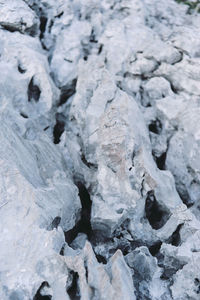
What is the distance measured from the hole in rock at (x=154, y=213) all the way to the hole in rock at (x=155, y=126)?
5.04 meters

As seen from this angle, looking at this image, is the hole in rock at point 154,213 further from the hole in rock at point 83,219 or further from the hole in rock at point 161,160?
the hole in rock at point 161,160

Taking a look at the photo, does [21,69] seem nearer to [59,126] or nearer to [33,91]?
[33,91]

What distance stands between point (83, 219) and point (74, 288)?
192 inches

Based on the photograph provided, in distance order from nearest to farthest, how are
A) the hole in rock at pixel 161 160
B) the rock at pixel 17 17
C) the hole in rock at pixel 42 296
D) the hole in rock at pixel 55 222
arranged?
the hole in rock at pixel 42 296
the hole in rock at pixel 55 222
the hole in rock at pixel 161 160
the rock at pixel 17 17

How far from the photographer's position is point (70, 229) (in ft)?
44.9

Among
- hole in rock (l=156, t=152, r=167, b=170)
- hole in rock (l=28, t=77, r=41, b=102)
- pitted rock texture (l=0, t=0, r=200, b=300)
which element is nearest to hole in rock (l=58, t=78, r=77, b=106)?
pitted rock texture (l=0, t=0, r=200, b=300)

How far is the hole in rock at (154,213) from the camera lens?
46.9 ft

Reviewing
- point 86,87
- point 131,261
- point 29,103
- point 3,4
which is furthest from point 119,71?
point 131,261

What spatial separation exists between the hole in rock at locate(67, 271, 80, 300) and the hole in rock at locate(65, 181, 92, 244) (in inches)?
130

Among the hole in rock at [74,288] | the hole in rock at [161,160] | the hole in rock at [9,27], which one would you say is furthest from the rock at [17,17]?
the hole in rock at [74,288]

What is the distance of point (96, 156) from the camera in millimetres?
14969

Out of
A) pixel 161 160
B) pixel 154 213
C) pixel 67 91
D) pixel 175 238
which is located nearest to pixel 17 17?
pixel 67 91

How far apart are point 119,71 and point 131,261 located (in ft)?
39.8

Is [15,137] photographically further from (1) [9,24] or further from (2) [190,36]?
(2) [190,36]
